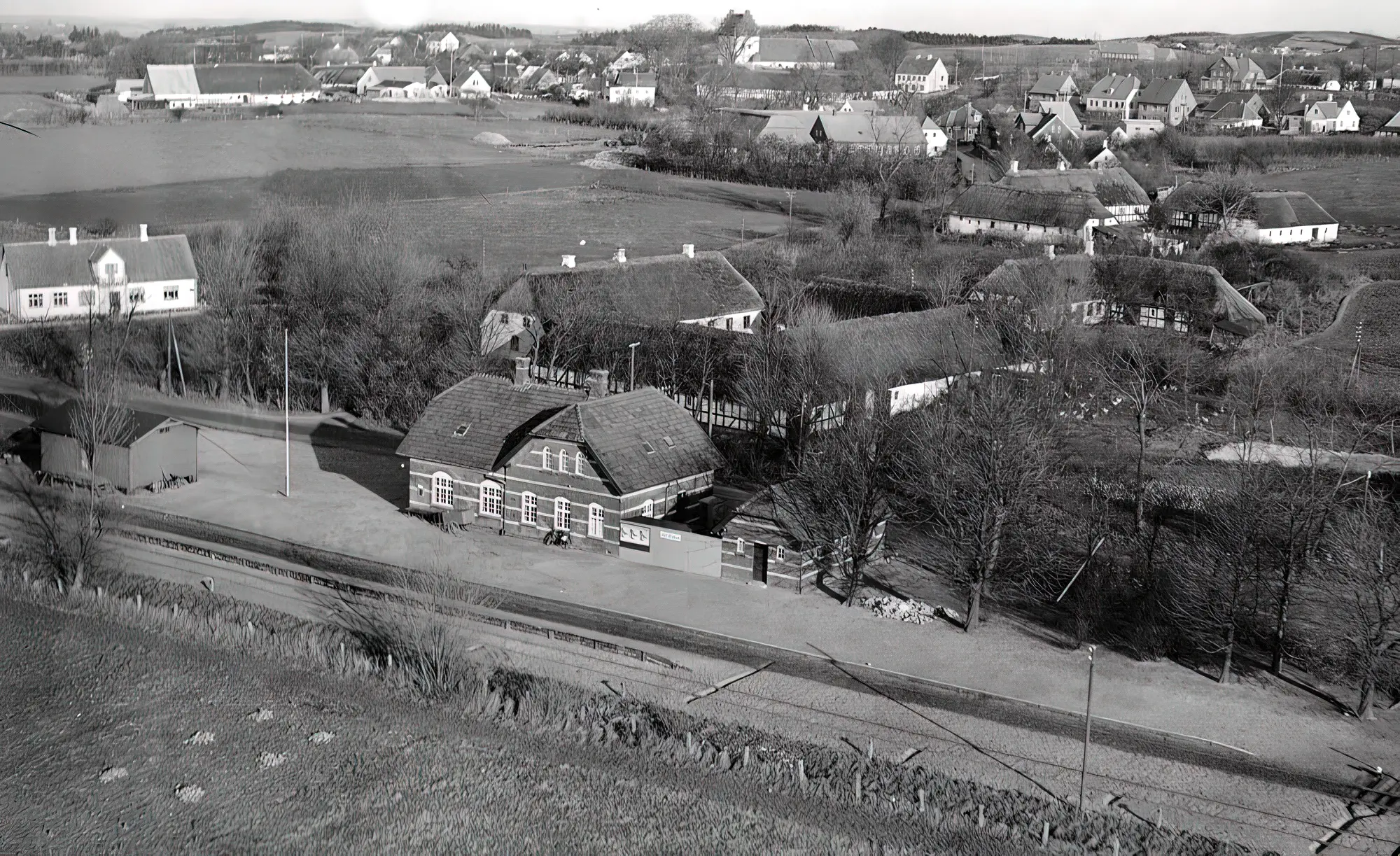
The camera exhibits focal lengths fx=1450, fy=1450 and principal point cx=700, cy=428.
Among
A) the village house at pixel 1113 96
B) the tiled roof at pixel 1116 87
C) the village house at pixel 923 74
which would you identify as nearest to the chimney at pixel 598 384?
the village house at pixel 1113 96

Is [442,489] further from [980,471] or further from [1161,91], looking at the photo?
[1161,91]

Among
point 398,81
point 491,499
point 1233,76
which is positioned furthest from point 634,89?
point 491,499

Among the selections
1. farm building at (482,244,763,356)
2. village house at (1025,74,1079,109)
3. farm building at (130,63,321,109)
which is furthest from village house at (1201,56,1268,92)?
farm building at (130,63,321,109)

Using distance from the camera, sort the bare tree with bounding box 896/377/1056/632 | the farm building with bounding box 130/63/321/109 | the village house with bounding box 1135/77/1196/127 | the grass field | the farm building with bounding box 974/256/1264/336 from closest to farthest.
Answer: the bare tree with bounding box 896/377/1056/632
the farm building with bounding box 974/256/1264/336
the farm building with bounding box 130/63/321/109
the grass field
the village house with bounding box 1135/77/1196/127

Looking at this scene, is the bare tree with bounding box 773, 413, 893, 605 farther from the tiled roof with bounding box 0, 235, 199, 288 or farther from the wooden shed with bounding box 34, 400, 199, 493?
the tiled roof with bounding box 0, 235, 199, 288

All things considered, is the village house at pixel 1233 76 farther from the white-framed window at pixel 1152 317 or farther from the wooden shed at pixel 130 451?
the wooden shed at pixel 130 451

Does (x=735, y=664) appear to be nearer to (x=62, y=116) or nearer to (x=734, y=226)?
(x=62, y=116)

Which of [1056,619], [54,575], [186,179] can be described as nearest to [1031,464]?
[1056,619]
